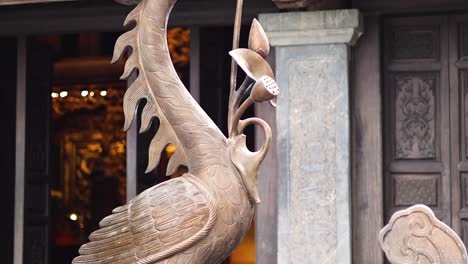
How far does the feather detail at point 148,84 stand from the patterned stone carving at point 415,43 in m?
3.61

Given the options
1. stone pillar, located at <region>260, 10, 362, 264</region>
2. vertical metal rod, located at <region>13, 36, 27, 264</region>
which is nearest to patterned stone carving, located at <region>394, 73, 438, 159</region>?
stone pillar, located at <region>260, 10, 362, 264</region>

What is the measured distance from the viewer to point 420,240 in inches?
104

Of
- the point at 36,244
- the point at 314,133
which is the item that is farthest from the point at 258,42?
the point at 36,244

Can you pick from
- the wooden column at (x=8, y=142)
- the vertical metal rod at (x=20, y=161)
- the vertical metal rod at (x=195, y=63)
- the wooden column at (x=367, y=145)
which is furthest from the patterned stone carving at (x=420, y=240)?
the wooden column at (x=8, y=142)

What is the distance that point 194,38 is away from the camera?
6.69m

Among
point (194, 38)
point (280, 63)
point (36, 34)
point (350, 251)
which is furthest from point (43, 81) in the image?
point (350, 251)

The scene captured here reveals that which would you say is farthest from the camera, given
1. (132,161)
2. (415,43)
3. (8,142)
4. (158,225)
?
(8,142)

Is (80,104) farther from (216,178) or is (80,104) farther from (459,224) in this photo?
(216,178)

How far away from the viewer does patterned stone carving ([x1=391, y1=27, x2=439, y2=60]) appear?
6.08 meters

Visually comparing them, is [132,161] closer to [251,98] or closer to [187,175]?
[187,175]

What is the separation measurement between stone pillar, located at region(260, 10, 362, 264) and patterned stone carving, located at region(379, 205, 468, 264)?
317 cm

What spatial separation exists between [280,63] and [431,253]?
3484 millimetres

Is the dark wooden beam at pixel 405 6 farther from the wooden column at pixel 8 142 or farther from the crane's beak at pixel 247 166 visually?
the crane's beak at pixel 247 166

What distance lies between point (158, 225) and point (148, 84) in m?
0.41
